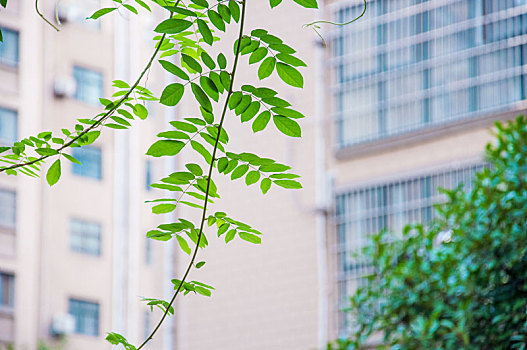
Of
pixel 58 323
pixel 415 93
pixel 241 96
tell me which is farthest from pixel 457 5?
pixel 58 323

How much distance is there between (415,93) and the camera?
1295cm

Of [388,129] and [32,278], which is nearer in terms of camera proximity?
[388,129]

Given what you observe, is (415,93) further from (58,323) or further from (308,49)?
(58,323)

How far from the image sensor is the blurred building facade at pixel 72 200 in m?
25.6

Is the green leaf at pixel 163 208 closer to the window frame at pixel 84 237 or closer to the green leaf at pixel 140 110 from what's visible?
the green leaf at pixel 140 110

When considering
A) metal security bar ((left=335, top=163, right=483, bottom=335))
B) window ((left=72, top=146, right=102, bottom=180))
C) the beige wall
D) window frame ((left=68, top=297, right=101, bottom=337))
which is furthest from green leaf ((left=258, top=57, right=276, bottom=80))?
window ((left=72, top=146, right=102, bottom=180))

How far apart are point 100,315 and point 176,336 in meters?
13.2

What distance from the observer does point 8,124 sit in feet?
83.7

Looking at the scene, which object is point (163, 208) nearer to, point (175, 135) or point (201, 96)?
point (175, 135)

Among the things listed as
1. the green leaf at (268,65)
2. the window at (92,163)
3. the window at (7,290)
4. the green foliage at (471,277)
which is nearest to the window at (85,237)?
the window at (92,163)

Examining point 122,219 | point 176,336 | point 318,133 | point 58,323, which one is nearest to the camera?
point 318,133

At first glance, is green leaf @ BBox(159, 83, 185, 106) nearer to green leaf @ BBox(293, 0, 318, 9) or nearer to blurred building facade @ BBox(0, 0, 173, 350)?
green leaf @ BBox(293, 0, 318, 9)

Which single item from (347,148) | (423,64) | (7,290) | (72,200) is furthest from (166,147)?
(72,200)

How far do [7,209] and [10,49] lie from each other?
3.39m
